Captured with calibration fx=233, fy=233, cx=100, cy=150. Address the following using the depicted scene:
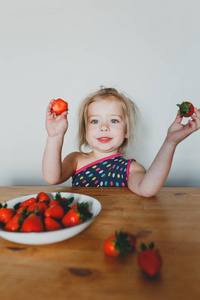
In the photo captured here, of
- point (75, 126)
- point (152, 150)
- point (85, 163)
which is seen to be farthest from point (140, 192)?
point (75, 126)

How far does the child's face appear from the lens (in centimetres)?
119

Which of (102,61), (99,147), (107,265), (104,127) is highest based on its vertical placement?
(102,61)

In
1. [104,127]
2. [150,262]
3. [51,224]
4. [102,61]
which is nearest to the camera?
[150,262]

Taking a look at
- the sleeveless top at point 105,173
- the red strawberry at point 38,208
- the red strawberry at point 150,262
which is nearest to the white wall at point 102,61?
the sleeveless top at point 105,173

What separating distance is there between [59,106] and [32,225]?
55 centimetres

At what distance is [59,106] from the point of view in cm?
96

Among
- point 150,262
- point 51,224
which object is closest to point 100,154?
point 51,224

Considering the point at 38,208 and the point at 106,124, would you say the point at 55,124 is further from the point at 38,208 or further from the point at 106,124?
the point at 38,208

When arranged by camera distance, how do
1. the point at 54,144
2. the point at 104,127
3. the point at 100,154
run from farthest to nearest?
the point at 100,154, the point at 104,127, the point at 54,144

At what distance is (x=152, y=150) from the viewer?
5.18ft

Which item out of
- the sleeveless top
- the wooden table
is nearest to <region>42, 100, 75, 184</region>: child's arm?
the sleeveless top

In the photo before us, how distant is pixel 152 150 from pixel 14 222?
1.17m

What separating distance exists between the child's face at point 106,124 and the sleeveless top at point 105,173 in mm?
75

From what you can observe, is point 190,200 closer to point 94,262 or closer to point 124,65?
point 94,262
